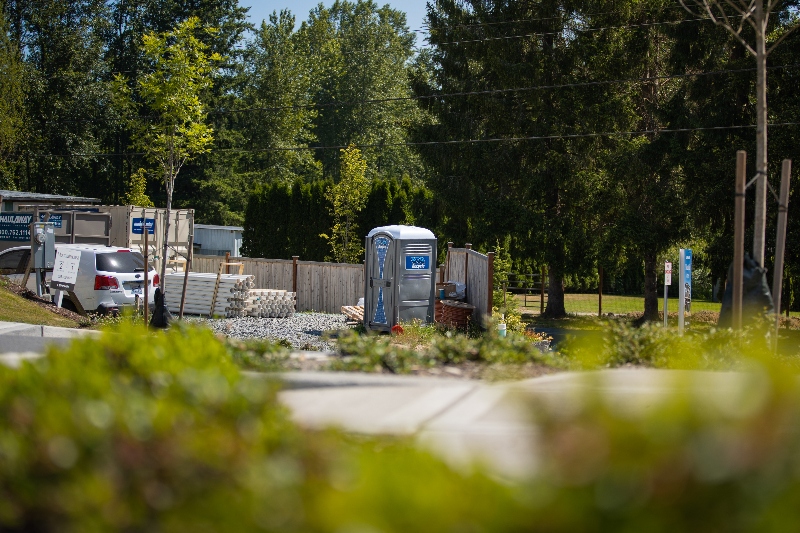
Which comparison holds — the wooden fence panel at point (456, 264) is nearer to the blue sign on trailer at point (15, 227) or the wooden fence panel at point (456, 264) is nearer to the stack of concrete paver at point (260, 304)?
the stack of concrete paver at point (260, 304)

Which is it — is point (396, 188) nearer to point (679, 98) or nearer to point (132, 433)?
point (679, 98)

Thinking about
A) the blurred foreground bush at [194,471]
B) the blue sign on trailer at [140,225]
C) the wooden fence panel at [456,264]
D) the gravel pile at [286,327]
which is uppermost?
the blue sign on trailer at [140,225]

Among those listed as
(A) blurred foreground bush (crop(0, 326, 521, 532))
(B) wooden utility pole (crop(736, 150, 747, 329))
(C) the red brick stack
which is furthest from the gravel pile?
(A) blurred foreground bush (crop(0, 326, 521, 532))

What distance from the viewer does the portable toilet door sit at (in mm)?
20266

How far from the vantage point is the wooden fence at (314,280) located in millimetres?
27750

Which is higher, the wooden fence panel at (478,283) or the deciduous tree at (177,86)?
the deciduous tree at (177,86)

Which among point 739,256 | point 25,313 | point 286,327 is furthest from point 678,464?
point 286,327

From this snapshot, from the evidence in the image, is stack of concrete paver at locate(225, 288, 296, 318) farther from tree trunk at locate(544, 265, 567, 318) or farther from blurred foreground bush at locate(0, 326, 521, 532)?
blurred foreground bush at locate(0, 326, 521, 532)

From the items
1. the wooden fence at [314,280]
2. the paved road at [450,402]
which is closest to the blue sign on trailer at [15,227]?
the wooden fence at [314,280]

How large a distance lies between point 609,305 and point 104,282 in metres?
22.4

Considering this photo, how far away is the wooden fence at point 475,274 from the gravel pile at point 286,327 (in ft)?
10.8

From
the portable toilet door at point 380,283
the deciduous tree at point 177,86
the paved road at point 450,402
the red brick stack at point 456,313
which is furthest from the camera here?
the deciduous tree at point 177,86

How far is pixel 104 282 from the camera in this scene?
65.4 feet

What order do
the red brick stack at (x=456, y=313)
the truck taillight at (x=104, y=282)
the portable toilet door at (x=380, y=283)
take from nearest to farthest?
the truck taillight at (x=104, y=282) < the portable toilet door at (x=380, y=283) < the red brick stack at (x=456, y=313)
